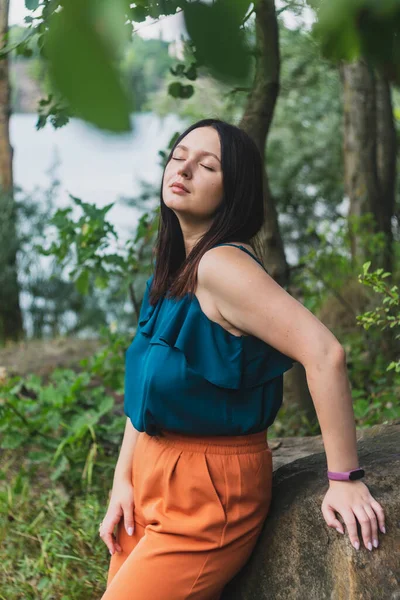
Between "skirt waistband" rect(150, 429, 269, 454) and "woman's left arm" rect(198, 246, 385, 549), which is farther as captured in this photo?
"skirt waistband" rect(150, 429, 269, 454)

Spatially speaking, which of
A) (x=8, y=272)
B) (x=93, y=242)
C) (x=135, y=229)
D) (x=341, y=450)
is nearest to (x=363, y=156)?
(x=135, y=229)

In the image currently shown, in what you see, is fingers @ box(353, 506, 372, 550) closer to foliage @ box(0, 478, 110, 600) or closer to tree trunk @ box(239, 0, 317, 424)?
foliage @ box(0, 478, 110, 600)

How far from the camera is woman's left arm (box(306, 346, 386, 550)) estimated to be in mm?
1624

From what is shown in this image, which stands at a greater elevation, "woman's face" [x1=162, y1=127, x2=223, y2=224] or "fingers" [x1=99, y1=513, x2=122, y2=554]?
"woman's face" [x1=162, y1=127, x2=223, y2=224]

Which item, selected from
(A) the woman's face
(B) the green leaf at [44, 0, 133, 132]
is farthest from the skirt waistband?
(B) the green leaf at [44, 0, 133, 132]

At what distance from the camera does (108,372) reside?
390 centimetres

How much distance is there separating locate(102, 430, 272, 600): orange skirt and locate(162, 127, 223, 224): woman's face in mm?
551

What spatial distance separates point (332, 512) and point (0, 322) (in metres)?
6.70

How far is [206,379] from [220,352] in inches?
2.8

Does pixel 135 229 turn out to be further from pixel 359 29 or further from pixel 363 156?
pixel 359 29

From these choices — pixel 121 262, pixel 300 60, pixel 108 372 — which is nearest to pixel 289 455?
pixel 121 262

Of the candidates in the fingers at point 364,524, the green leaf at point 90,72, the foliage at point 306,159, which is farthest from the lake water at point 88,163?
the foliage at point 306,159

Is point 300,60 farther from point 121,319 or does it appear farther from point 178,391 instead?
point 178,391

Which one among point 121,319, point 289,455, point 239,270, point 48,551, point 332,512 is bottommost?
point 121,319
